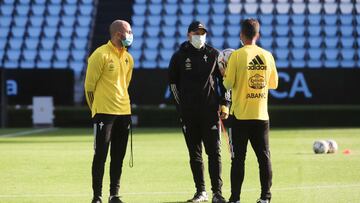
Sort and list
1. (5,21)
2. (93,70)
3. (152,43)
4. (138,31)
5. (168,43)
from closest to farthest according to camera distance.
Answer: (93,70) < (168,43) < (152,43) < (138,31) < (5,21)

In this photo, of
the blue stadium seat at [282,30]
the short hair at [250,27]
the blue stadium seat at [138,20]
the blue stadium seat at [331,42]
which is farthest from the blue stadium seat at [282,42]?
the short hair at [250,27]

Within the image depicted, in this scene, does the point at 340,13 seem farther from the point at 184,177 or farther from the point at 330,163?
the point at 184,177

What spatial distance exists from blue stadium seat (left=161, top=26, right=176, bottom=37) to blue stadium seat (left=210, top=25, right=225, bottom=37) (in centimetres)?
155

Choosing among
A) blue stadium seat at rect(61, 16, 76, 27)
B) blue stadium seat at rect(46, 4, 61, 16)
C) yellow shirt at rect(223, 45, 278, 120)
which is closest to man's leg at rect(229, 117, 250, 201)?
yellow shirt at rect(223, 45, 278, 120)

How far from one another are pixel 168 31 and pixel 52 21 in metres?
5.06

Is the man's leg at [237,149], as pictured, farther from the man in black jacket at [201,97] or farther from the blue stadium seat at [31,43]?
the blue stadium seat at [31,43]

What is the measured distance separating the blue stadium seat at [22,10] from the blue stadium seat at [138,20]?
4755mm

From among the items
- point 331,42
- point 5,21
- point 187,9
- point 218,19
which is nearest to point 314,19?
point 331,42

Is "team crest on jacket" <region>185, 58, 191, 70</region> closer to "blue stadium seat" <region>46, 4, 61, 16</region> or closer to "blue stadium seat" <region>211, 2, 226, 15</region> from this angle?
"blue stadium seat" <region>211, 2, 226, 15</region>

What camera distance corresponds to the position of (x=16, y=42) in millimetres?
39000

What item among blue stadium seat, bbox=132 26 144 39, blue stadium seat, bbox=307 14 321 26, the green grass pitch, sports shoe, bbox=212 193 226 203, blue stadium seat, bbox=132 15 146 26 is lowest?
the green grass pitch

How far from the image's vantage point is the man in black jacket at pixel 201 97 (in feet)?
36.1

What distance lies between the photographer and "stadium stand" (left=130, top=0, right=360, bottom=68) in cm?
3725

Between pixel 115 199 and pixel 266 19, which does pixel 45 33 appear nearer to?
pixel 266 19
